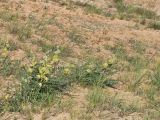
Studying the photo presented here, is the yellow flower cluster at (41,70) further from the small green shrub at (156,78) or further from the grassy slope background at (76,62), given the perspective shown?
the small green shrub at (156,78)

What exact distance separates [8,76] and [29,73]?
526mm

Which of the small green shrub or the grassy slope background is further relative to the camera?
the small green shrub

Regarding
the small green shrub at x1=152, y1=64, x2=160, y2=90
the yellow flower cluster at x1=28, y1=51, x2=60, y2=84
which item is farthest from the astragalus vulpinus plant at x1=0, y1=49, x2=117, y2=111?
the small green shrub at x1=152, y1=64, x2=160, y2=90

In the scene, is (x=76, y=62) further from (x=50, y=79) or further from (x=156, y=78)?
(x=50, y=79)

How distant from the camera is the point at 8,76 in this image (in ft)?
21.8

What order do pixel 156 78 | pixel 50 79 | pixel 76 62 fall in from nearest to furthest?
pixel 50 79 < pixel 156 78 < pixel 76 62

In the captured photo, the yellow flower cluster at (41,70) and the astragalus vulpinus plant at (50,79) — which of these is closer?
the astragalus vulpinus plant at (50,79)

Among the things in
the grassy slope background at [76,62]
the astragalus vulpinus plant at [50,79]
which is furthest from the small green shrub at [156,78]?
the astragalus vulpinus plant at [50,79]

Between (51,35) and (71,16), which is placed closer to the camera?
(51,35)

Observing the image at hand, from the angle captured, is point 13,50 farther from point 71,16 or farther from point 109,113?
point 71,16

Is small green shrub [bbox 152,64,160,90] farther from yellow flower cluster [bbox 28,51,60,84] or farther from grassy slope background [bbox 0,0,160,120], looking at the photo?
yellow flower cluster [bbox 28,51,60,84]

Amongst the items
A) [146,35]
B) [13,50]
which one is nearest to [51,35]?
[13,50]

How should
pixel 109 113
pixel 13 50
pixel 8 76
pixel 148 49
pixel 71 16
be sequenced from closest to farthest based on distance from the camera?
pixel 109 113
pixel 8 76
pixel 13 50
pixel 148 49
pixel 71 16

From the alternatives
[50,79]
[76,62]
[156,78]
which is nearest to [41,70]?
[50,79]
